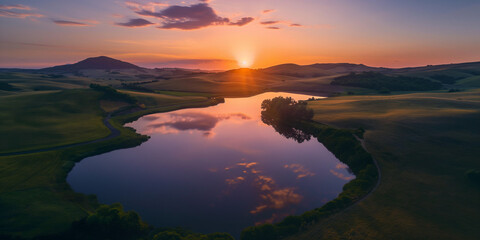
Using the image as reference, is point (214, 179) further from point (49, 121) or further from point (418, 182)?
point (49, 121)

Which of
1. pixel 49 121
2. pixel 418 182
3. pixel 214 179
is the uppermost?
pixel 49 121

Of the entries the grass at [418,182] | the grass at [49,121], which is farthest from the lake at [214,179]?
the grass at [49,121]

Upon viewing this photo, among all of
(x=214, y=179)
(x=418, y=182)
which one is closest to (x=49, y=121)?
(x=214, y=179)

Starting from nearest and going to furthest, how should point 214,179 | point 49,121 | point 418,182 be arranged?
point 418,182 → point 214,179 → point 49,121

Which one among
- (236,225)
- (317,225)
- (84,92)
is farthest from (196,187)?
(84,92)

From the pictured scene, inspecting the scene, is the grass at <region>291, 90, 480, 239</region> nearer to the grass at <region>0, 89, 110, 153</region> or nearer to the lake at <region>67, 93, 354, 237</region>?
the lake at <region>67, 93, 354, 237</region>

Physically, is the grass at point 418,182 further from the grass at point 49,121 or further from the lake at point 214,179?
the grass at point 49,121

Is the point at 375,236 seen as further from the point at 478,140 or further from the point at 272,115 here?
the point at 272,115

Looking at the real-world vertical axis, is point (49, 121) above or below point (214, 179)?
above
